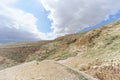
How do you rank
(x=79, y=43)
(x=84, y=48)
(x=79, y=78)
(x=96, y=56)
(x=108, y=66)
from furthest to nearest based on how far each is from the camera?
(x=79, y=43) < (x=84, y=48) < (x=96, y=56) < (x=108, y=66) < (x=79, y=78)

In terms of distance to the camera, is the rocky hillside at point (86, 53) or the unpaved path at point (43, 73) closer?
the unpaved path at point (43, 73)

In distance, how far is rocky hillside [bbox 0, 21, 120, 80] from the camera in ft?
71.4

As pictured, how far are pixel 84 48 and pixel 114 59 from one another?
12236mm

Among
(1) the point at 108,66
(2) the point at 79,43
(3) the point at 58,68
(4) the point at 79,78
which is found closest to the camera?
(4) the point at 79,78

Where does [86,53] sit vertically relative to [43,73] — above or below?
above

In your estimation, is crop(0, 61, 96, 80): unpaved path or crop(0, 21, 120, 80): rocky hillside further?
crop(0, 21, 120, 80): rocky hillside

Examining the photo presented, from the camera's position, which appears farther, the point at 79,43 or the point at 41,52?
the point at 41,52

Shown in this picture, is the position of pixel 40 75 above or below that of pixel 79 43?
below

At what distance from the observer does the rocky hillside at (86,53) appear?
2175 cm

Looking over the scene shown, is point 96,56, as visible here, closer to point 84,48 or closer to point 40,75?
point 84,48

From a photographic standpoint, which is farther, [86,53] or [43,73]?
[86,53]

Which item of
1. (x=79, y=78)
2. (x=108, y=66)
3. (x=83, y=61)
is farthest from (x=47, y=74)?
(x=83, y=61)

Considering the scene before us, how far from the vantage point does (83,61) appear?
25.4 metres

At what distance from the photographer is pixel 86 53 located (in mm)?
28375
